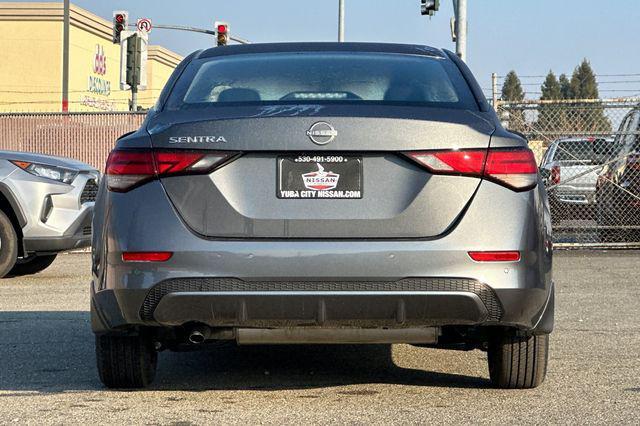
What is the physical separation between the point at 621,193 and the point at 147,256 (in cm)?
1270

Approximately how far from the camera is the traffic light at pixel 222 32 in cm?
3095

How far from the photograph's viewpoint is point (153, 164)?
5.12 metres

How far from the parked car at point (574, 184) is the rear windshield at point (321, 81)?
11.6 meters

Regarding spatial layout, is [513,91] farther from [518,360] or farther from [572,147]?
[518,360]

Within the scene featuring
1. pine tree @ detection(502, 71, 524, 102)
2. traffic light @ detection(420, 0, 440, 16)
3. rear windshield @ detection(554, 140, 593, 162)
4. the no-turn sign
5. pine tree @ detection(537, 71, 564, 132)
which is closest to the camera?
pine tree @ detection(537, 71, 564, 132)

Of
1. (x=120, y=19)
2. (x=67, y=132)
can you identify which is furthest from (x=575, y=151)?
(x=120, y=19)

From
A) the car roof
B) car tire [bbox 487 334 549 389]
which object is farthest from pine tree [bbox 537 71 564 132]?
car tire [bbox 487 334 549 389]

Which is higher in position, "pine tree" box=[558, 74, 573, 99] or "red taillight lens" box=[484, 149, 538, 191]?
"pine tree" box=[558, 74, 573, 99]

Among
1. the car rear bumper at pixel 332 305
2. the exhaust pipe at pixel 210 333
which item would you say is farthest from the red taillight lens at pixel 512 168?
the exhaust pipe at pixel 210 333

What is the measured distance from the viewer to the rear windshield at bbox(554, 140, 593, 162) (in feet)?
59.2

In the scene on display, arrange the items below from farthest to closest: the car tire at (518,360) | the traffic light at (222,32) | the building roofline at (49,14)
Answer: the building roofline at (49,14)
the traffic light at (222,32)
the car tire at (518,360)

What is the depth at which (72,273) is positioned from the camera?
13094 millimetres

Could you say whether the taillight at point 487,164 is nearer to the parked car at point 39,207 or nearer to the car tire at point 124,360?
the car tire at point 124,360

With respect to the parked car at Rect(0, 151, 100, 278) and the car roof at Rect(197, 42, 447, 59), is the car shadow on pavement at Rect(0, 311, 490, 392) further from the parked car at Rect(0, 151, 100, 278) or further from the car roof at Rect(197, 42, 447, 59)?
the parked car at Rect(0, 151, 100, 278)
